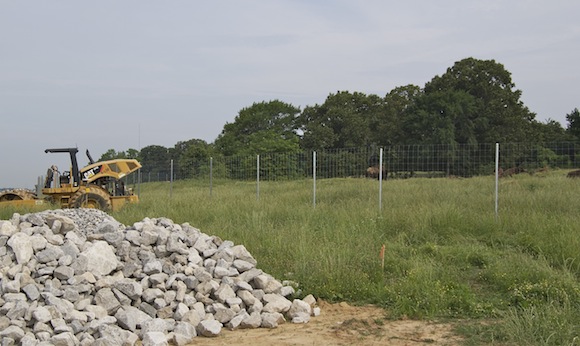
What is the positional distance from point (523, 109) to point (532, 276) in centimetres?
3729

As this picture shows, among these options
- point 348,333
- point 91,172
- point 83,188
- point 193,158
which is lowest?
point 348,333

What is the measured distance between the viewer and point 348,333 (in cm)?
593

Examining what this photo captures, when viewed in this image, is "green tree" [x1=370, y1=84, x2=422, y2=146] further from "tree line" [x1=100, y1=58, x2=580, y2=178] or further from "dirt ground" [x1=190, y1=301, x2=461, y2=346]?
"dirt ground" [x1=190, y1=301, x2=461, y2=346]

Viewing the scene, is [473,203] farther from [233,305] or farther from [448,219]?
[233,305]

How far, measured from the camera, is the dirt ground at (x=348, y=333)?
5680mm

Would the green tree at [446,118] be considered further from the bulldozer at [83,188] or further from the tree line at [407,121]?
the bulldozer at [83,188]

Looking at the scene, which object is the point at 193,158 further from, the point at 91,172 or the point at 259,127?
the point at 91,172

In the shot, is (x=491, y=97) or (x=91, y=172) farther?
(x=491, y=97)

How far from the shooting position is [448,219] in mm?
10727

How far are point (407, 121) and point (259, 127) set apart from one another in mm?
15201

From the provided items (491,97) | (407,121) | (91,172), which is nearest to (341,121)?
(407,121)

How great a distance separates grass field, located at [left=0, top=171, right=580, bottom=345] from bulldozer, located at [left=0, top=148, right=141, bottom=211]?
2268 mm

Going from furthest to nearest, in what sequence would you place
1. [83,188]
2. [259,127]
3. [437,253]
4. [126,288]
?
[259,127] → [83,188] → [437,253] → [126,288]

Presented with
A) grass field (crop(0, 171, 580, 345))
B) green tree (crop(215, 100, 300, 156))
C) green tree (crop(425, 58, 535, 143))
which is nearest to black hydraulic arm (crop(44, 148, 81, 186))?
grass field (crop(0, 171, 580, 345))
